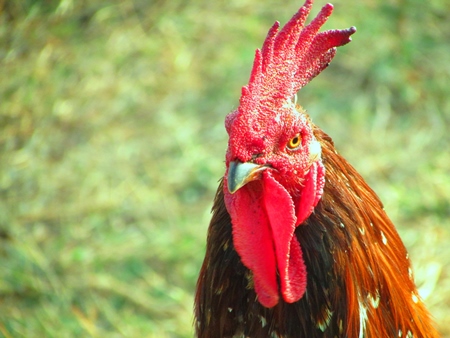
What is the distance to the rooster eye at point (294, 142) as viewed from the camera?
219 centimetres

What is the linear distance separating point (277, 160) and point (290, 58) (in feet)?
1.34

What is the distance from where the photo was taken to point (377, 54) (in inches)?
265

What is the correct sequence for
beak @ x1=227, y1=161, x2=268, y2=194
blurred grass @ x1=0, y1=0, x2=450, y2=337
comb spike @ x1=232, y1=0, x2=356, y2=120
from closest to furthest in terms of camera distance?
beak @ x1=227, y1=161, x2=268, y2=194 → comb spike @ x1=232, y1=0, x2=356, y2=120 → blurred grass @ x1=0, y1=0, x2=450, y2=337

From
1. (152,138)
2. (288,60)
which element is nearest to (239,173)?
(288,60)

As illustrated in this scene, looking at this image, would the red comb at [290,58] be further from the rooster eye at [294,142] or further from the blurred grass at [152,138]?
the blurred grass at [152,138]

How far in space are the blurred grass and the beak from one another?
2660 mm

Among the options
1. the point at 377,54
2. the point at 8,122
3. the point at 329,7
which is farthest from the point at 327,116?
the point at 329,7

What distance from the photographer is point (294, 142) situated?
2199 millimetres

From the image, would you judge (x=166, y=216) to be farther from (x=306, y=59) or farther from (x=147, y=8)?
(x=306, y=59)

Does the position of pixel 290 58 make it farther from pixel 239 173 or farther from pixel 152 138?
pixel 152 138

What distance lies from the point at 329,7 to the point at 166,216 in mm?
3371

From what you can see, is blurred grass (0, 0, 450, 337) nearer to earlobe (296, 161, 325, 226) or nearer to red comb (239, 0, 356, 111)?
earlobe (296, 161, 325, 226)

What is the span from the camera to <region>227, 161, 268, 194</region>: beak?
205 centimetres

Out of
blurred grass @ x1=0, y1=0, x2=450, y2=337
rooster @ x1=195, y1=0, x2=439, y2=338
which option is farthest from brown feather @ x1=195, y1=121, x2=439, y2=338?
blurred grass @ x1=0, y1=0, x2=450, y2=337
